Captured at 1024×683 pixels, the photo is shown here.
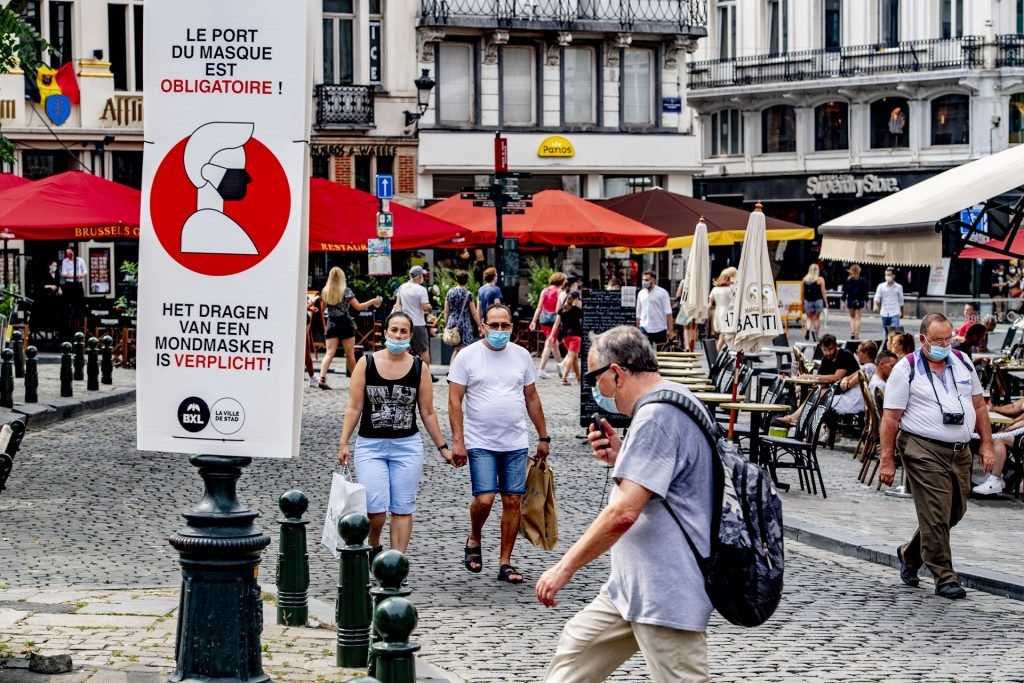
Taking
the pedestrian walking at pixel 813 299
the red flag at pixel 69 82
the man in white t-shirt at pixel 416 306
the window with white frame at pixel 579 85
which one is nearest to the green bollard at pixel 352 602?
the man in white t-shirt at pixel 416 306

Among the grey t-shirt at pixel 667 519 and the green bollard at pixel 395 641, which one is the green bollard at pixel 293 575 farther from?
the grey t-shirt at pixel 667 519

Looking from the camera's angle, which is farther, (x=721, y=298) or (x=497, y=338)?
(x=721, y=298)

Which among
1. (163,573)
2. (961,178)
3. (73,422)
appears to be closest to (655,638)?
(163,573)

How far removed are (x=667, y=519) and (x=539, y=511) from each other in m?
5.23

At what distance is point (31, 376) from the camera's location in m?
20.4

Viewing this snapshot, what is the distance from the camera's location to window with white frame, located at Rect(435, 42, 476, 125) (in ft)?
144

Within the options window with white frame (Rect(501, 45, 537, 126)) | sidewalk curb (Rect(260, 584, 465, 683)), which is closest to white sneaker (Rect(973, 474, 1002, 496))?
sidewalk curb (Rect(260, 584, 465, 683))

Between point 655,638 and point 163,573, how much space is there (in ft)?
18.2

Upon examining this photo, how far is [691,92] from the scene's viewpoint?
62.0 m

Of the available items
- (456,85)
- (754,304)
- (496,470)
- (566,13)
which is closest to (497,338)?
(496,470)

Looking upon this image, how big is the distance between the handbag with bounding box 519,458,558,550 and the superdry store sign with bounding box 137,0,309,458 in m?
4.80

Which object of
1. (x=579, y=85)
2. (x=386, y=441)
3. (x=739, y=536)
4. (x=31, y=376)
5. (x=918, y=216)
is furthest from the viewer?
(x=579, y=85)

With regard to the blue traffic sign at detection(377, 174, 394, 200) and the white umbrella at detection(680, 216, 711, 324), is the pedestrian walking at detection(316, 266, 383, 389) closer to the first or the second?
the blue traffic sign at detection(377, 174, 394, 200)

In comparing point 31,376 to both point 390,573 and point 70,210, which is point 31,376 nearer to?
point 70,210
